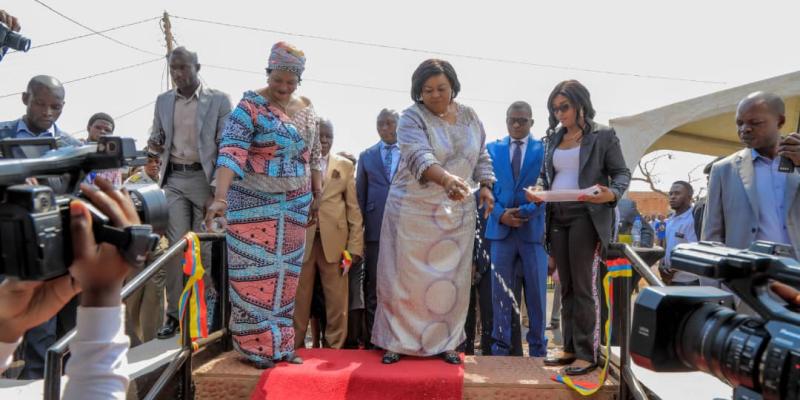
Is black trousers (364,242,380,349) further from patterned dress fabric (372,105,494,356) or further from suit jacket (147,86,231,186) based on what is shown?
suit jacket (147,86,231,186)

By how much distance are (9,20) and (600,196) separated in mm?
3085

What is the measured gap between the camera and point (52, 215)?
3.33ft

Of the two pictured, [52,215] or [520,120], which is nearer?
[52,215]

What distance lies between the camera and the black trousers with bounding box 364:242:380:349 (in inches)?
185

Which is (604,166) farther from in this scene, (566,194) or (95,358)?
(95,358)

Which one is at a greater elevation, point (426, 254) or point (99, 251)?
point (99, 251)

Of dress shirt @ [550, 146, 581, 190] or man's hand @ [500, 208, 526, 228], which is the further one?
man's hand @ [500, 208, 526, 228]

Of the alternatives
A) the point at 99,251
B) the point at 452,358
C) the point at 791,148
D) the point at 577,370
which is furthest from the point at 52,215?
the point at 791,148

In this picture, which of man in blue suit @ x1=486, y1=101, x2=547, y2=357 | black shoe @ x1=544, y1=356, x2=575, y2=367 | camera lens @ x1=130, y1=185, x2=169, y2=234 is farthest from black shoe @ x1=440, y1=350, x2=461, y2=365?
camera lens @ x1=130, y1=185, x2=169, y2=234

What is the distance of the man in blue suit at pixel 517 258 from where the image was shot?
4148 millimetres

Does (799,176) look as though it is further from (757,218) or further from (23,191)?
(23,191)

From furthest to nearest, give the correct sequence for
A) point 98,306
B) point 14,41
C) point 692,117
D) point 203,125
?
point 692,117, point 203,125, point 14,41, point 98,306

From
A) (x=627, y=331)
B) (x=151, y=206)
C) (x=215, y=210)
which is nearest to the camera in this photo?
(x=151, y=206)

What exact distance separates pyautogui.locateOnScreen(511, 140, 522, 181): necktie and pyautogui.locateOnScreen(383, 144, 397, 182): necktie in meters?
0.98
